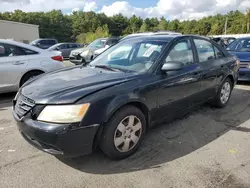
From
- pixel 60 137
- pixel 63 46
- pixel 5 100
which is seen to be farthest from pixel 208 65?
pixel 63 46

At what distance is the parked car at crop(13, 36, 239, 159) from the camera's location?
2.51m

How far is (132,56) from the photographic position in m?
3.76

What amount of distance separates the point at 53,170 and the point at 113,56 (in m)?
2.06

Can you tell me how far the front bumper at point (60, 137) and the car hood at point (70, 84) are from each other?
26cm

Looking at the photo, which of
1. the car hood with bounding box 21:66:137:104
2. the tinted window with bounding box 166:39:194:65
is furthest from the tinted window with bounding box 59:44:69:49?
the tinted window with bounding box 166:39:194:65

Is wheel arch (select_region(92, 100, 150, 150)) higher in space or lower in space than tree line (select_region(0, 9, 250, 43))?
lower

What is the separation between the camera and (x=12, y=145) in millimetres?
3379

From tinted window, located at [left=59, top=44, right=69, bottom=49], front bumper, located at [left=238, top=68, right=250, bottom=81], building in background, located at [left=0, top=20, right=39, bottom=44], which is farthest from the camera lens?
building in background, located at [left=0, top=20, right=39, bottom=44]

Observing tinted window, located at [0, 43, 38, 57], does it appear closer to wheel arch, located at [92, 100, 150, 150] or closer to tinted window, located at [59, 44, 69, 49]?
wheel arch, located at [92, 100, 150, 150]

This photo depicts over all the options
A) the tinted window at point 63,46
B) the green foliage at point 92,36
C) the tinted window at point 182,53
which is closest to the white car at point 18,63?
the tinted window at point 182,53

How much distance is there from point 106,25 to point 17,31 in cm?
4304

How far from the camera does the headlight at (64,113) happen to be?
8.10ft

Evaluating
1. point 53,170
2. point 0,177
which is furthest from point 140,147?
point 0,177

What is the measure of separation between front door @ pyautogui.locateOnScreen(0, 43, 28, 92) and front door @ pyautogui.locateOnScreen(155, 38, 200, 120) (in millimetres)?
3759
